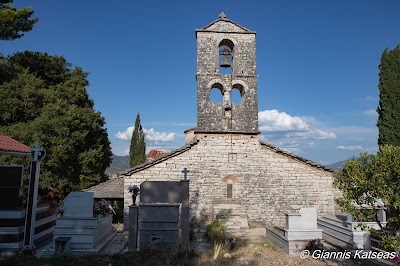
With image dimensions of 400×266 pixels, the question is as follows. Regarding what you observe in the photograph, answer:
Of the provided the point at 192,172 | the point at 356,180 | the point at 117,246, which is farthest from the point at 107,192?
the point at 356,180

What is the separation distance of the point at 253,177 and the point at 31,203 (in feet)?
32.1

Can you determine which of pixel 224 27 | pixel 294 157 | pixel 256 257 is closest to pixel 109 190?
pixel 256 257

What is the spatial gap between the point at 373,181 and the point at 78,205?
8068mm

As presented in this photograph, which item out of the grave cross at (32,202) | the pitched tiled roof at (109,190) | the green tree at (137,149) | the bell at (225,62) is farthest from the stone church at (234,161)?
the green tree at (137,149)

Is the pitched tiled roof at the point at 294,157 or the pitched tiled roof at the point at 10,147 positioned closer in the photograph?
the pitched tiled roof at the point at 10,147

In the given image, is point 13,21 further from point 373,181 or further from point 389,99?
point 389,99

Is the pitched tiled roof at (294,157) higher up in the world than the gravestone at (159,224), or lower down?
higher up

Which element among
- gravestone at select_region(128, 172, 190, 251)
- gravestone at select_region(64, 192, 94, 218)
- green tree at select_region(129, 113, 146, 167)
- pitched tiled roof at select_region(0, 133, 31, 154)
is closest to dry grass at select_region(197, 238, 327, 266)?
gravestone at select_region(128, 172, 190, 251)

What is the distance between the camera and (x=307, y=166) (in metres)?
15.3

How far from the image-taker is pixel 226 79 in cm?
1526

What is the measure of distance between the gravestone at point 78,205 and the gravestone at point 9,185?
4.53 ft

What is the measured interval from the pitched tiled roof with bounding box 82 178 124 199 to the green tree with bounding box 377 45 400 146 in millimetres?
15307

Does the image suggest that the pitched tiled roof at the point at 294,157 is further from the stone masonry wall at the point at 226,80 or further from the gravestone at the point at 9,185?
the gravestone at the point at 9,185

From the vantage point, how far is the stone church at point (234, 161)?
1465 centimetres
